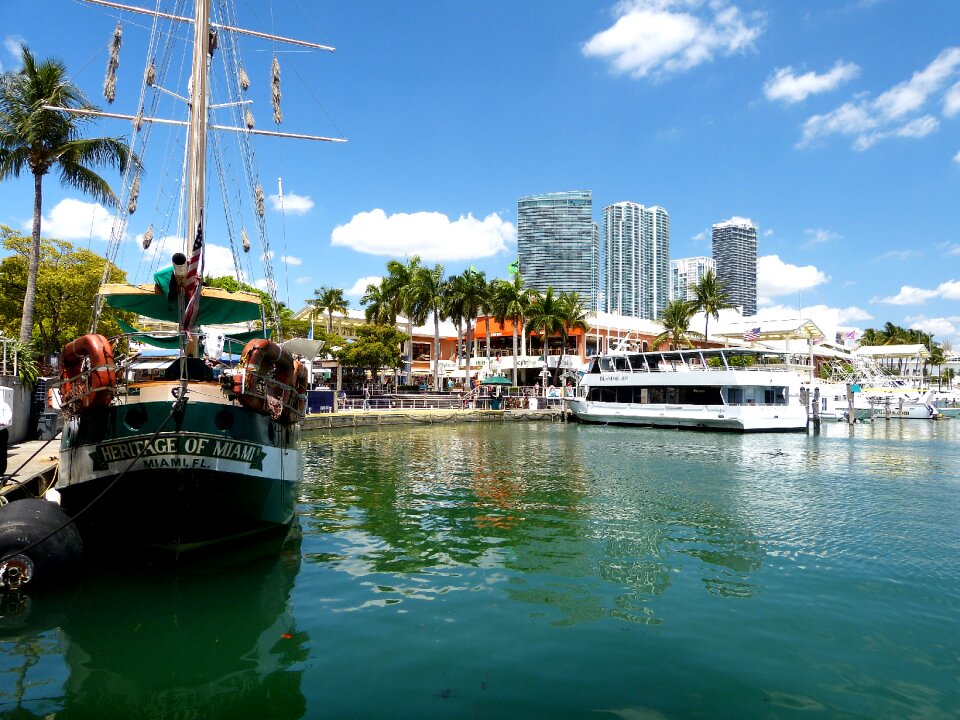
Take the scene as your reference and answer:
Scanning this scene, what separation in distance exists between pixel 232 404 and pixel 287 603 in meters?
2.98

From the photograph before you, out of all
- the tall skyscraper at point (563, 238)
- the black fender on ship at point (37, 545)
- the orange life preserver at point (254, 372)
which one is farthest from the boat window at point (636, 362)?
the tall skyscraper at point (563, 238)

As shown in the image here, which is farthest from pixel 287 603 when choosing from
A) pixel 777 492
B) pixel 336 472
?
pixel 777 492

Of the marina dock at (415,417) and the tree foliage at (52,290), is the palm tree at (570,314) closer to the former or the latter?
the marina dock at (415,417)

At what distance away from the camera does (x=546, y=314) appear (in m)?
62.4

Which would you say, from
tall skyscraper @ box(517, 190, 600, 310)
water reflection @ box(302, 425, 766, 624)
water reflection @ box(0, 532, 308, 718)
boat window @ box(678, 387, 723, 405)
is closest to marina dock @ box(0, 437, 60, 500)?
water reflection @ box(0, 532, 308, 718)

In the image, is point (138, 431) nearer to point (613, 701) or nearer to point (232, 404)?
point (232, 404)

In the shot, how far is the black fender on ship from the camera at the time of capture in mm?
8125

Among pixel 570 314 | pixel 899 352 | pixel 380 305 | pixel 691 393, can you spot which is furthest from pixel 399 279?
pixel 899 352

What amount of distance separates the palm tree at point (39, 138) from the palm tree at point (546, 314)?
134ft

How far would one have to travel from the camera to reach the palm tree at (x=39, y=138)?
2577cm

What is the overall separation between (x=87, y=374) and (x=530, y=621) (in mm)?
7019

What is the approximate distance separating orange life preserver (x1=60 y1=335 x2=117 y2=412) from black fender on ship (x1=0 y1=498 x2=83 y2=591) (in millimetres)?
1467

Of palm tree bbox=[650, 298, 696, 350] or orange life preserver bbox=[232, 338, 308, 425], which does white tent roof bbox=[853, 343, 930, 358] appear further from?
orange life preserver bbox=[232, 338, 308, 425]

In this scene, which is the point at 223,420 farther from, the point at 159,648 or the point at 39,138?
the point at 39,138
